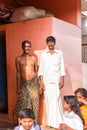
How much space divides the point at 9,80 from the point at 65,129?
234 centimetres

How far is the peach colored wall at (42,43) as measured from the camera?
3943 mm

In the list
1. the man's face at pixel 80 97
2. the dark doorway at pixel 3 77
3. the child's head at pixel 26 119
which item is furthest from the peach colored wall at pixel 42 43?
the child's head at pixel 26 119

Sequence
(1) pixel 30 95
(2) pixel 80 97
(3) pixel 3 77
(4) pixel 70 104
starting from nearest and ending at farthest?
(4) pixel 70 104
(2) pixel 80 97
(1) pixel 30 95
(3) pixel 3 77

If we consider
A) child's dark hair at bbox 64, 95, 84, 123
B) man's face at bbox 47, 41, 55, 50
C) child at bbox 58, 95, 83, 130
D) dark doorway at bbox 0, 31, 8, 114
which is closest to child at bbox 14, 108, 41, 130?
child at bbox 58, 95, 83, 130

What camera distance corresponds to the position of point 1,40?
191 inches

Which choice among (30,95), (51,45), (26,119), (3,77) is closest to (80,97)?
(26,119)

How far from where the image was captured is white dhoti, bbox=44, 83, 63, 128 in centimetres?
368

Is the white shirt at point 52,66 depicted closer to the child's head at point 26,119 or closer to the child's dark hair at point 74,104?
the child's dark hair at point 74,104

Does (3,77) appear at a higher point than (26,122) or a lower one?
higher

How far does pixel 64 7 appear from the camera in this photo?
4.79 m

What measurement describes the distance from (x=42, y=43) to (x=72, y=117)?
6.52 feet

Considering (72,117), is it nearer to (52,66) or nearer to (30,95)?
(52,66)

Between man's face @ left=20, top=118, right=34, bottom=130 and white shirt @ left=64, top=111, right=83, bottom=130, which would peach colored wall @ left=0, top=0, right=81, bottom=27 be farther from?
man's face @ left=20, top=118, right=34, bottom=130

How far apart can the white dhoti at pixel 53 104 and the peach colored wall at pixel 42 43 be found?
0.24 metres
